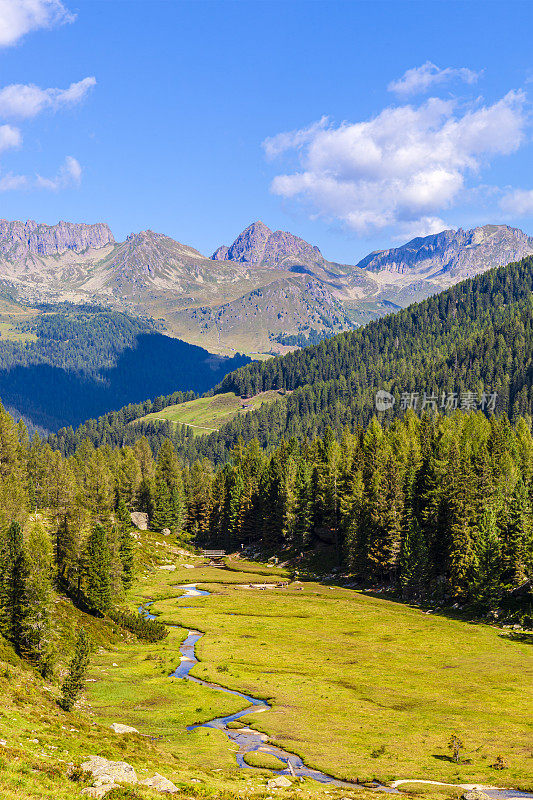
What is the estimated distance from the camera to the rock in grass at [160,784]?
112 feet

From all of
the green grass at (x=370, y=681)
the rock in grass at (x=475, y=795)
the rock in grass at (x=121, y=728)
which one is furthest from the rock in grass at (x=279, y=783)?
the rock in grass at (x=121, y=728)

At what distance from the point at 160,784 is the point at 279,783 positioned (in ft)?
30.7

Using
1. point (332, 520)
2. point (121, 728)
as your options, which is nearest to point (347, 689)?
point (121, 728)

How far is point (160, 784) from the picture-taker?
34.6 m

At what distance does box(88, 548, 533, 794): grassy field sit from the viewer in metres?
46.5

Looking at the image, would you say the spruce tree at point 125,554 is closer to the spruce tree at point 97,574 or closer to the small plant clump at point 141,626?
the small plant clump at point 141,626

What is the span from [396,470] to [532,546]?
40.1 meters

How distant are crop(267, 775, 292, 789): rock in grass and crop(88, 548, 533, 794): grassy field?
2.74 m

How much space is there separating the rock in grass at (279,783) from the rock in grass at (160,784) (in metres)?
7.68

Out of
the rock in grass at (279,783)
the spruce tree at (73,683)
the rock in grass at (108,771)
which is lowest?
the rock in grass at (279,783)

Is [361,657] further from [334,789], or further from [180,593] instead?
[180,593]

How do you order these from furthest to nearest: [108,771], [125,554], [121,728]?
[125,554], [121,728], [108,771]

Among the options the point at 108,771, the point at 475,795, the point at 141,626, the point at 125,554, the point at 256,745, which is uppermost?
the point at 108,771

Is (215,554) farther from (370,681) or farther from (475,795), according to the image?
(475,795)
